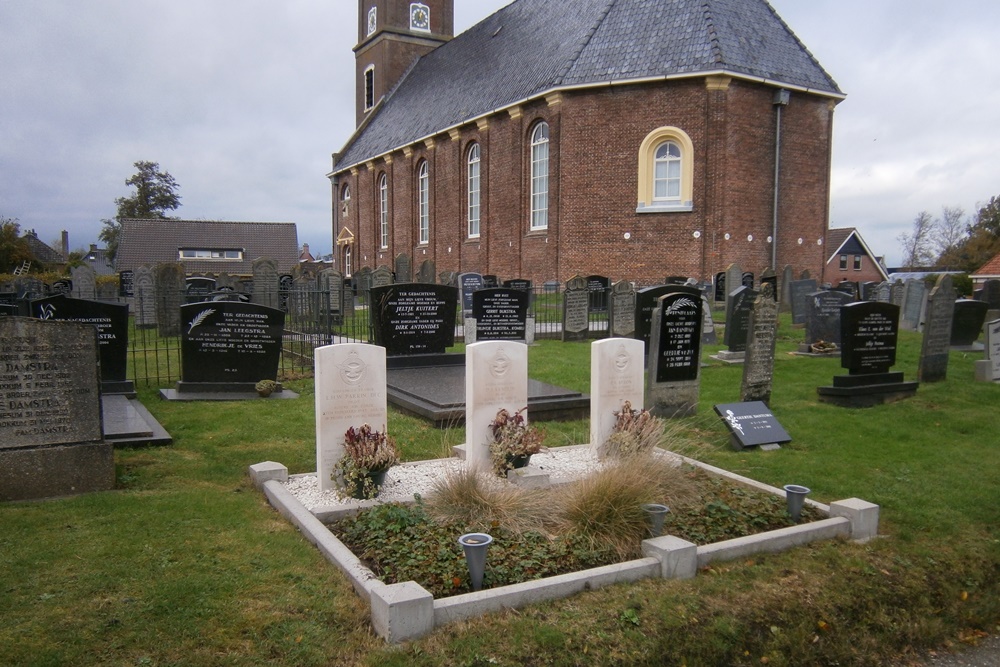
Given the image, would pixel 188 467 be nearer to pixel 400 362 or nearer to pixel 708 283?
pixel 400 362

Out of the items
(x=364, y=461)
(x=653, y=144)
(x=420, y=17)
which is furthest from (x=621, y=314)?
(x=420, y=17)

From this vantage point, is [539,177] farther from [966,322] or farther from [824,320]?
[966,322]

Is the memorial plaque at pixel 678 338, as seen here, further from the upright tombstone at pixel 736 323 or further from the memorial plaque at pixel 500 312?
the upright tombstone at pixel 736 323

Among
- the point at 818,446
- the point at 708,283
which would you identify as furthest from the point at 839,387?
the point at 708,283

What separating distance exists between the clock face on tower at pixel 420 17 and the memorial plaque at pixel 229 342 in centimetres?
3988

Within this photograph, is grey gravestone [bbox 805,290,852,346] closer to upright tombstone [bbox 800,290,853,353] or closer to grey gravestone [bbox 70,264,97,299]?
upright tombstone [bbox 800,290,853,353]

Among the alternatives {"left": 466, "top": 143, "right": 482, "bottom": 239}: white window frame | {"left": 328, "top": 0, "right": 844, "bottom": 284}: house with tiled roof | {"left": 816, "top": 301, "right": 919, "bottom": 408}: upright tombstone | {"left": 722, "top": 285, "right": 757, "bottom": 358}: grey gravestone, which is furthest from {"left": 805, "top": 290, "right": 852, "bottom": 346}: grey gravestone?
{"left": 466, "top": 143, "right": 482, "bottom": 239}: white window frame

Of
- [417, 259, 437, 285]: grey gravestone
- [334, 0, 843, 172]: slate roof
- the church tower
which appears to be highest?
the church tower

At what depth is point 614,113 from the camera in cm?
2723

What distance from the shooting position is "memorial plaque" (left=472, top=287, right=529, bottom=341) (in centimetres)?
1311

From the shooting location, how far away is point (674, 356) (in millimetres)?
9391

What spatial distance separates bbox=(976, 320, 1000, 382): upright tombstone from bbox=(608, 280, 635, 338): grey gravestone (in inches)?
249

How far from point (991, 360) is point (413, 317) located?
9.05 m

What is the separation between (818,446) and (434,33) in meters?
43.9
